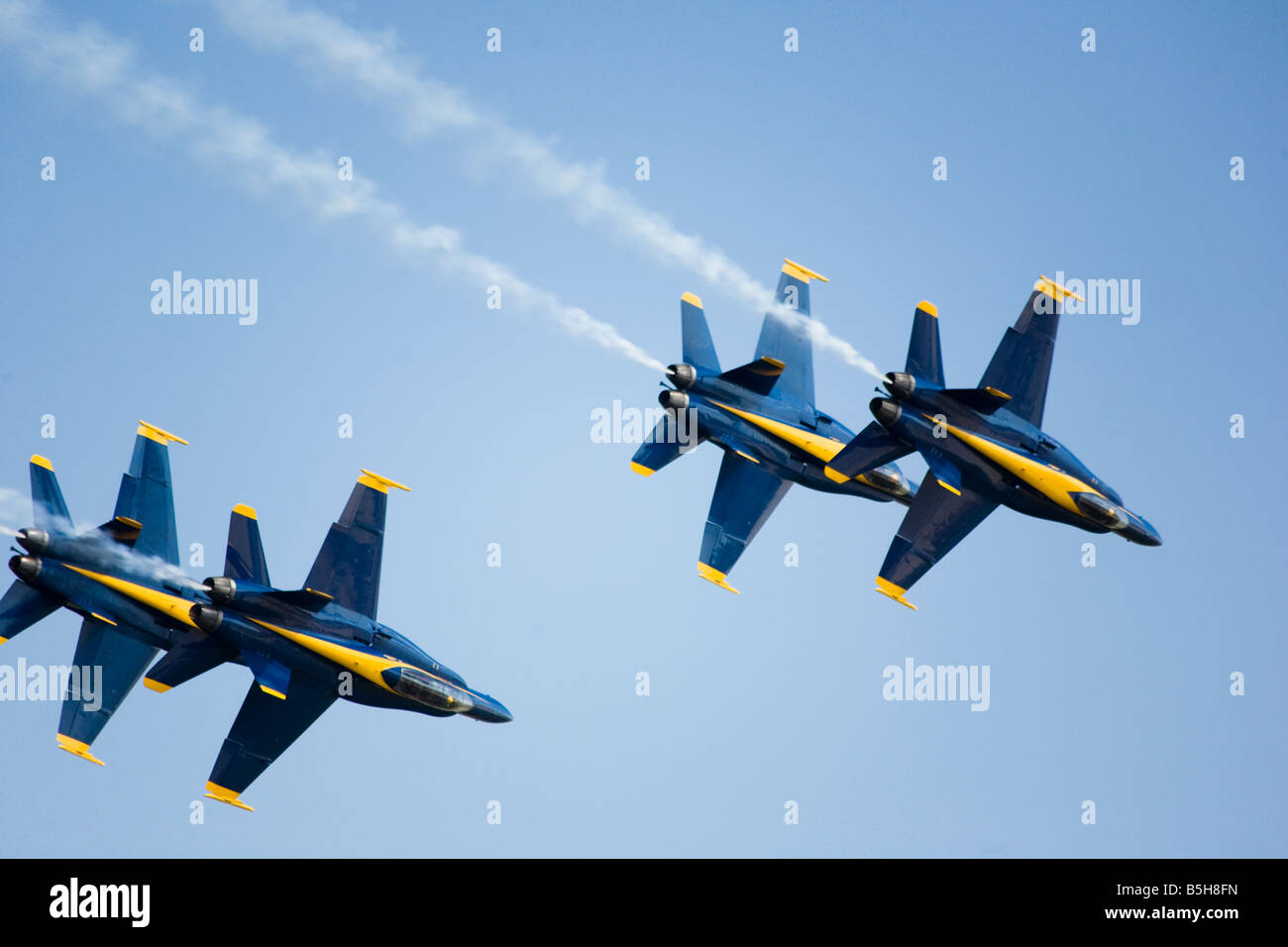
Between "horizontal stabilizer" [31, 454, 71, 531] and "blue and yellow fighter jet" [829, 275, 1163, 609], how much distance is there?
22543mm

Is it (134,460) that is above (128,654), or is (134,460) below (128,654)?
above

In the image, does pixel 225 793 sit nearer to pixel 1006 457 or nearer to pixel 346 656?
pixel 346 656

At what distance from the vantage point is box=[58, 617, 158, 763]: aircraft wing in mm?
61031

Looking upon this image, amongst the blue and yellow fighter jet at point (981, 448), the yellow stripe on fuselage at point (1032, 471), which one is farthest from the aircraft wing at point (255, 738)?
the yellow stripe on fuselage at point (1032, 471)

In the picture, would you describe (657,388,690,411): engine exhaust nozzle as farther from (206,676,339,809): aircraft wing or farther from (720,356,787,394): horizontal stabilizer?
(206,676,339,809): aircraft wing

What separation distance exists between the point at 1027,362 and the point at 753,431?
28.5ft

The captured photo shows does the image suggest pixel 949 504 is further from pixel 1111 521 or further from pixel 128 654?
pixel 128 654

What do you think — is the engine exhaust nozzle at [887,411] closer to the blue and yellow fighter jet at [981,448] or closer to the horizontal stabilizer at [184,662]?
the blue and yellow fighter jet at [981,448]

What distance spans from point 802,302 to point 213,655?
72.0 ft

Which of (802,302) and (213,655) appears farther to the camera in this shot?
(802,302)

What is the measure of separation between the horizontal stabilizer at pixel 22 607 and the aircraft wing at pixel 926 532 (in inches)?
971

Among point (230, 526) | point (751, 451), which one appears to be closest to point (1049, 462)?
point (751, 451)

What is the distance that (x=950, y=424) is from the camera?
60062 mm

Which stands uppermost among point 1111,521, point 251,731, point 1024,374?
point 1024,374
